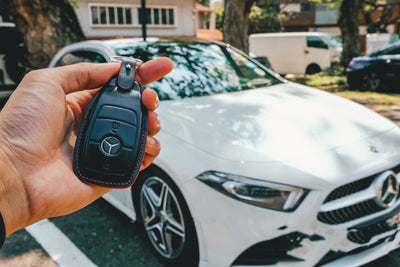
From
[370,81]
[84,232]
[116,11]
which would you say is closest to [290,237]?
[84,232]

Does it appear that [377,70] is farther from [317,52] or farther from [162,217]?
[162,217]

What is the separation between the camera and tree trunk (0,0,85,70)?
17.4ft

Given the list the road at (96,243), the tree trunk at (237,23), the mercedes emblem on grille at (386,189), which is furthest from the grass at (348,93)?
the road at (96,243)

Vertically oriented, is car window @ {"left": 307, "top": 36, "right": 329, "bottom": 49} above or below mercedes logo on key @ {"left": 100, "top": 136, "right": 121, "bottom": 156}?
above

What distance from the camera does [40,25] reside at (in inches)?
214

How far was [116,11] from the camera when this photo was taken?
77.1ft

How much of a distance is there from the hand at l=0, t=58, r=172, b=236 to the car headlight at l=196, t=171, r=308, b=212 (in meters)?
0.77

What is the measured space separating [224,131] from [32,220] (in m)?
1.34

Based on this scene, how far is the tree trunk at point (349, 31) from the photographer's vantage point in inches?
583

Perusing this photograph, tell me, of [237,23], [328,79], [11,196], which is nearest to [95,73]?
[11,196]

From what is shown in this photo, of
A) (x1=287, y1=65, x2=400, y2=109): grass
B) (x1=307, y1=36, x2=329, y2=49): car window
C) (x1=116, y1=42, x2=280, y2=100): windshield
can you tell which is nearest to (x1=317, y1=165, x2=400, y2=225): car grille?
(x1=116, y1=42, x2=280, y2=100): windshield

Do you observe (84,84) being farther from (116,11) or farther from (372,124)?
(116,11)

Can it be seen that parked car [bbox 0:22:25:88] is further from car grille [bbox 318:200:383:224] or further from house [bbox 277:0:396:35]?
house [bbox 277:0:396:35]

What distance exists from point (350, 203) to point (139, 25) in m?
24.1
